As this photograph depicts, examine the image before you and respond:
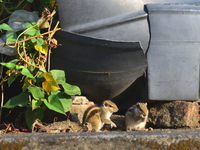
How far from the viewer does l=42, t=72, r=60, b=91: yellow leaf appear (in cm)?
221

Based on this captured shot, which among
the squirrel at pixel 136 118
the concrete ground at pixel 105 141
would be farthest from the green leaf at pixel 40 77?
the squirrel at pixel 136 118

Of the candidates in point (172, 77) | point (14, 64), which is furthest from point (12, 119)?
point (172, 77)

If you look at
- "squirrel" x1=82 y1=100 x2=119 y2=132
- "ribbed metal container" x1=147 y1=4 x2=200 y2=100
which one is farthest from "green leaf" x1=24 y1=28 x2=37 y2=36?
"ribbed metal container" x1=147 y1=4 x2=200 y2=100

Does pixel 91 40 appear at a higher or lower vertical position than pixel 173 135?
higher

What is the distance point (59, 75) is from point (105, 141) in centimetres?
89

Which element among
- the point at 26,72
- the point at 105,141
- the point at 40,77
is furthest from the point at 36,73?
the point at 105,141

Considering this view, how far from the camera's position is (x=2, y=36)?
2459mm

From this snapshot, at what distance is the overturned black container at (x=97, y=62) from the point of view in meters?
2.33

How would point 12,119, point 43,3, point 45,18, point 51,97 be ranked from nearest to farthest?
point 51,97, point 45,18, point 43,3, point 12,119

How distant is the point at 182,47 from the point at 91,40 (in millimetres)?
827

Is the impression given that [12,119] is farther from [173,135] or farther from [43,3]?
[173,135]

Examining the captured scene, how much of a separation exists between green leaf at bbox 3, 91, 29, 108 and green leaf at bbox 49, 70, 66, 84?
0.90 ft

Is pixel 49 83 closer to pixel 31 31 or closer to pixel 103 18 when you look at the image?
pixel 31 31

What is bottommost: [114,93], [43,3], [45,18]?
[114,93]
